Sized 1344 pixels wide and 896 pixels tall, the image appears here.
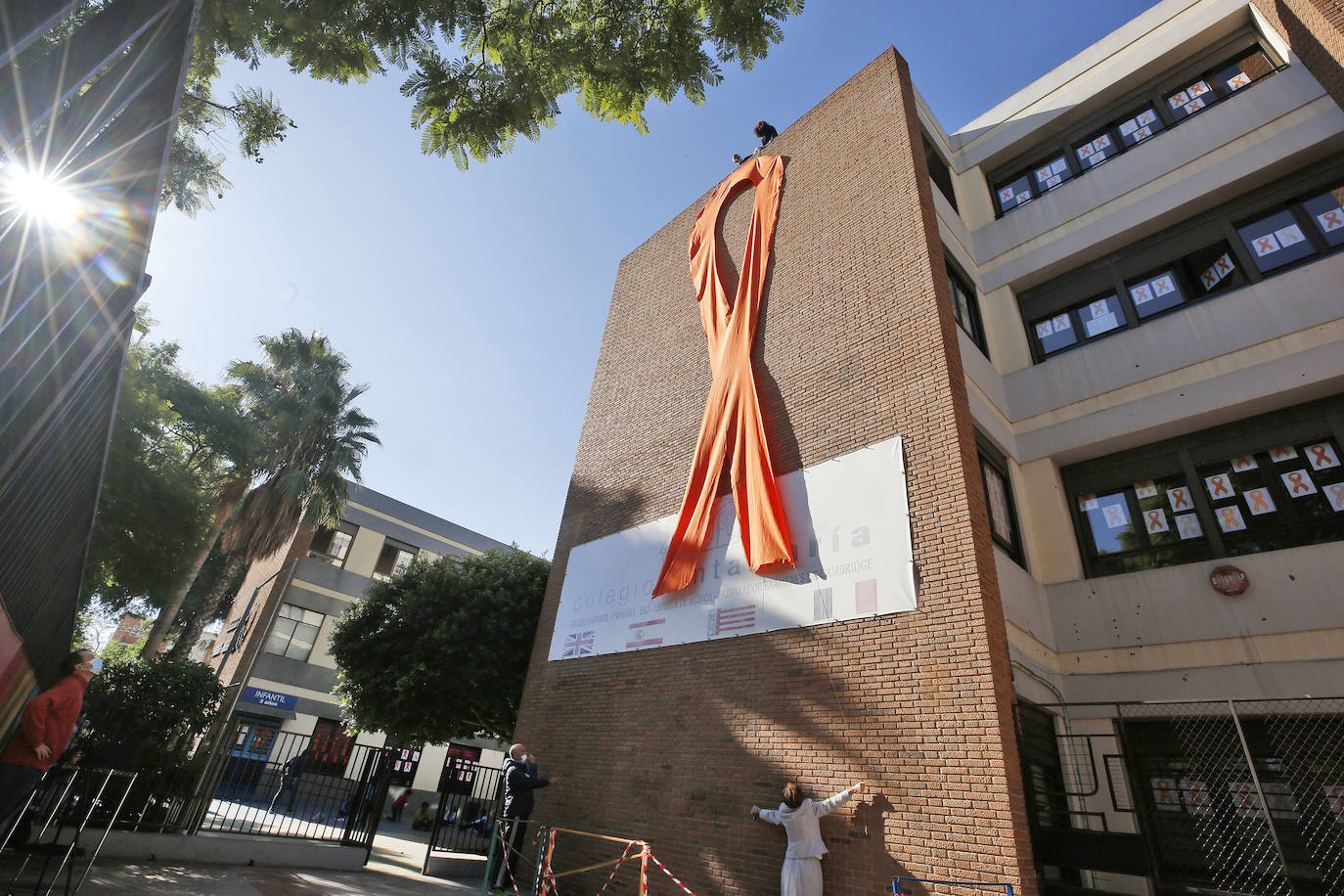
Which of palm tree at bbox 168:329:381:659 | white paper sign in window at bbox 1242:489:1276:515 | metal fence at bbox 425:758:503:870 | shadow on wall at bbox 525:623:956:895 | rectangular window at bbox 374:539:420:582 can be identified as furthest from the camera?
rectangular window at bbox 374:539:420:582

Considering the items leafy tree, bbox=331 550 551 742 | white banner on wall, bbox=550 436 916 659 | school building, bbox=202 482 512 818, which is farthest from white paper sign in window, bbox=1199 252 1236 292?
school building, bbox=202 482 512 818

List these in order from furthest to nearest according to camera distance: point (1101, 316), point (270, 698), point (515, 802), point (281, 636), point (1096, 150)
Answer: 1. point (281, 636)
2. point (270, 698)
3. point (1096, 150)
4. point (1101, 316)
5. point (515, 802)

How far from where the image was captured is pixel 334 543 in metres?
27.0

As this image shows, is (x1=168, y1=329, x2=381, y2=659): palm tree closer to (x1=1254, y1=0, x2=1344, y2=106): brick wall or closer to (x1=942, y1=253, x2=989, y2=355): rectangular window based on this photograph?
(x1=942, y1=253, x2=989, y2=355): rectangular window

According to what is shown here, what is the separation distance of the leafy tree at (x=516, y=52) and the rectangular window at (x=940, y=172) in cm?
892

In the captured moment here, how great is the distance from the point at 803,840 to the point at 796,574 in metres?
3.10

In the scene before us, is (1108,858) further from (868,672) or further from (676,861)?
(676,861)

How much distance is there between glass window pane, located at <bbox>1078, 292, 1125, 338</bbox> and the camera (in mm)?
10812

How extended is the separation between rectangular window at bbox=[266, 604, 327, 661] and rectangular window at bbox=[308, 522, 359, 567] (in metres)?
2.19

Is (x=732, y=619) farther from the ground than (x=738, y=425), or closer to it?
closer to it

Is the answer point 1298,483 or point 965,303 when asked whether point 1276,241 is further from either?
point 965,303

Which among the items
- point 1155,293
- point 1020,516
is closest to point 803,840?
point 1020,516

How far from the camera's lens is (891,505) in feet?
27.0

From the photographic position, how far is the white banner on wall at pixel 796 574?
26.2 feet
